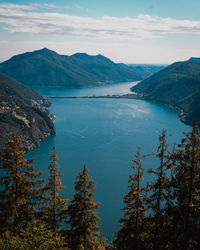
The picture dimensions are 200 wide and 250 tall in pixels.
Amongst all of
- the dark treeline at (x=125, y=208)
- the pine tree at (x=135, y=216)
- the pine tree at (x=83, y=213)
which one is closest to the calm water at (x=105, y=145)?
the pine tree at (x=83, y=213)

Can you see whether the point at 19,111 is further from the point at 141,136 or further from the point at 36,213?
the point at 36,213

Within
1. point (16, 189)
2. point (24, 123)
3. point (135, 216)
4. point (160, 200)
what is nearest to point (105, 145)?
point (24, 123)

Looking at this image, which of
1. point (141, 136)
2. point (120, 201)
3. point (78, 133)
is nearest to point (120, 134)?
point (141, 136)

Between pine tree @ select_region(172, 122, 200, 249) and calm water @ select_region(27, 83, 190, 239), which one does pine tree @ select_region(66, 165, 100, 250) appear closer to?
pine tree @ select_region(172, 122, 200, 249)

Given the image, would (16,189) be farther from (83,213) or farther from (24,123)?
(24,123)

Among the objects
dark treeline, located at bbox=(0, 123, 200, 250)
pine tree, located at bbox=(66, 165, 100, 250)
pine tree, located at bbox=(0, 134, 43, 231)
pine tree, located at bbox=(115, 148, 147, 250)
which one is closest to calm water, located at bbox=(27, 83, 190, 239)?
pine tree, located at bbox=(66, 165, 100, 250)
